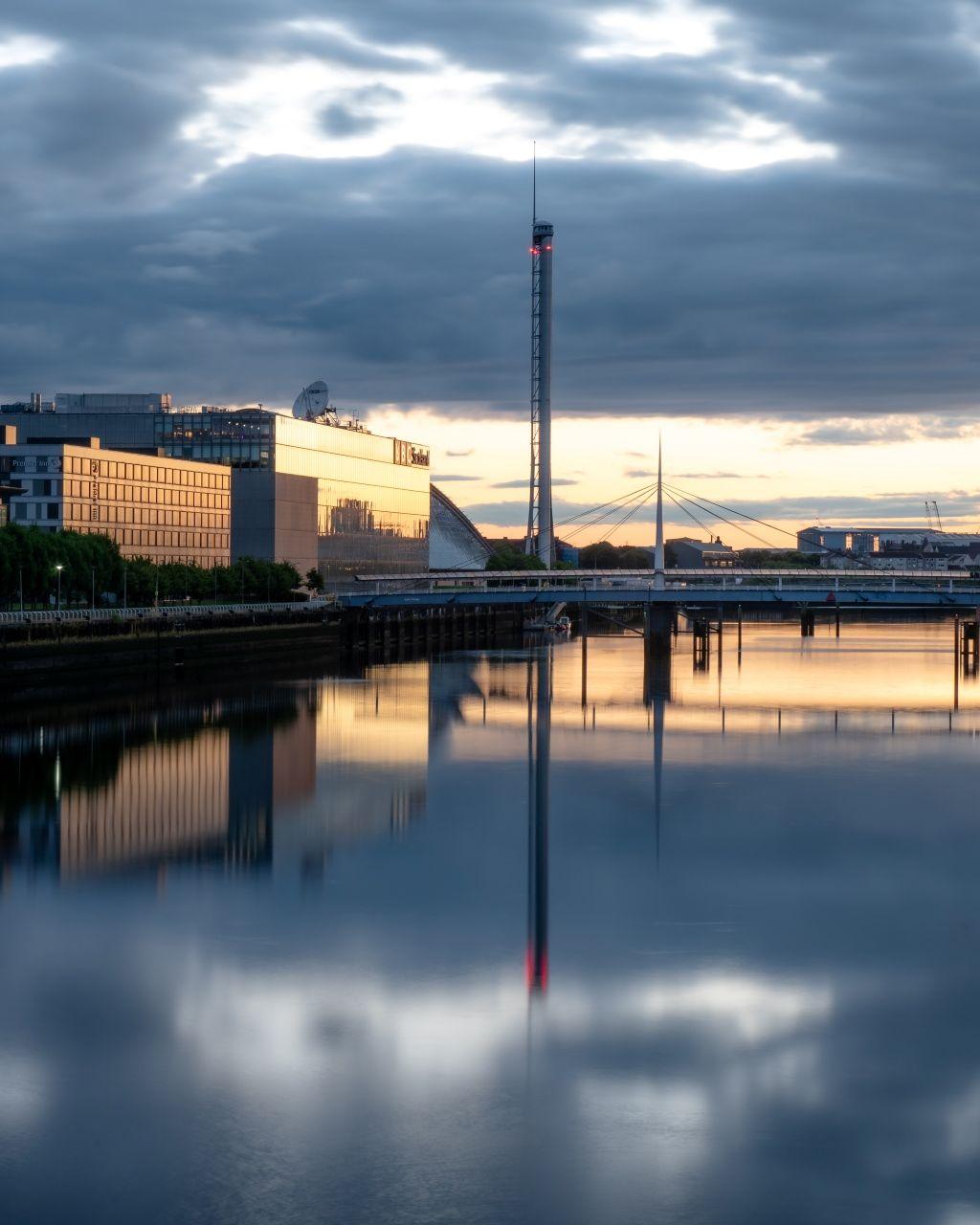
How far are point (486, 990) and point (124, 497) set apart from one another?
58.0m

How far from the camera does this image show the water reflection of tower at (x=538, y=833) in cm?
1524

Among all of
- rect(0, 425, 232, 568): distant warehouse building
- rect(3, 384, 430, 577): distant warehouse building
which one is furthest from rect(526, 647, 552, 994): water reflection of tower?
rect(3, 384, 430, 577): distant warehouse building

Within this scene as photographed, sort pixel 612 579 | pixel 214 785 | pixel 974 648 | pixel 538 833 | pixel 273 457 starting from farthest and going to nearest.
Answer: pixel 612 579 → pixel 273 457 → pixel 974 648 → pixel 214 785 → pixel 538 833

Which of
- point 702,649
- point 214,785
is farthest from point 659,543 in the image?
point 214,785

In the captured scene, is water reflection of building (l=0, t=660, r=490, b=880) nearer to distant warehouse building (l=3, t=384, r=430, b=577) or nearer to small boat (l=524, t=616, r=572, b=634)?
distant warehouse building (l=3, t=384, r=430, b=577)

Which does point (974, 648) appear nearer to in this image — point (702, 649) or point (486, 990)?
point (702, 649)

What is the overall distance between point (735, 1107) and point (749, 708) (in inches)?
1203

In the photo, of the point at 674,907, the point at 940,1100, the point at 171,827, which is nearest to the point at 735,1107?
the point at 940,1100

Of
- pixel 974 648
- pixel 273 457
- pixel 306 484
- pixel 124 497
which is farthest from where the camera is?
pixel 306 484

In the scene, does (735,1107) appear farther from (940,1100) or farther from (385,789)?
(385,789)

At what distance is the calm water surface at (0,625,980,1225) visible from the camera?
10312mm

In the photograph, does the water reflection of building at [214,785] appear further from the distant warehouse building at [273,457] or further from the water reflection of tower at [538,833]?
the distant warehouse building at [273,457]

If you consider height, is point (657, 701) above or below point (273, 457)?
below

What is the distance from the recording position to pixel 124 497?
6975cm
